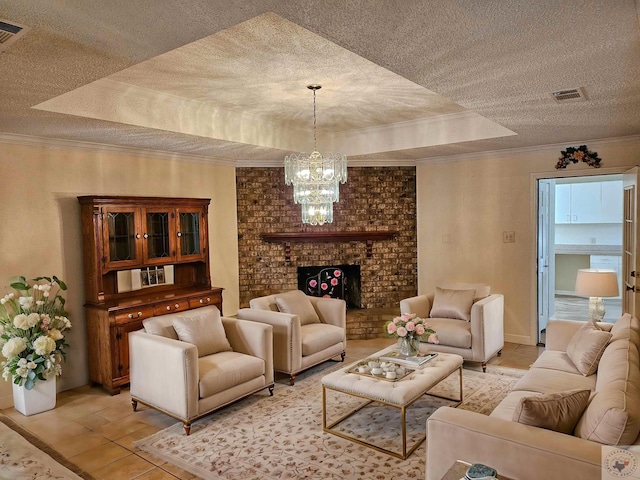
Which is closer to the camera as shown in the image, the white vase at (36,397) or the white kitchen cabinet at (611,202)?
the white vase at (36,397)

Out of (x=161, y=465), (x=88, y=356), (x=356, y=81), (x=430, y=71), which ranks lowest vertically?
(x=161, y=465)

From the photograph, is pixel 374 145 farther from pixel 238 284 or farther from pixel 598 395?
pixel 598 395

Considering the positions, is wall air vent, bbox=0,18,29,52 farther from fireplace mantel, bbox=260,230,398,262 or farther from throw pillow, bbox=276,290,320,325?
fireplace mantel, bbox=260,230,398,262

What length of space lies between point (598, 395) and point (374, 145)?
14.2 ft

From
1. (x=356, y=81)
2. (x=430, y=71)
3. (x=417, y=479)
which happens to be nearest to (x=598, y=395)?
(x=417, y=479)

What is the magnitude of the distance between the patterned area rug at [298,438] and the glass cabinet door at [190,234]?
1914 millimetres

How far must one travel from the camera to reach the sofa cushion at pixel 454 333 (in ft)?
15.8

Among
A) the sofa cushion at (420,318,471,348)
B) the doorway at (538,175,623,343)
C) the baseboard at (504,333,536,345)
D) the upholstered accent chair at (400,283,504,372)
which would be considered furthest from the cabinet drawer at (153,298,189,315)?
Answer: the doorway at (538,175,623,343)

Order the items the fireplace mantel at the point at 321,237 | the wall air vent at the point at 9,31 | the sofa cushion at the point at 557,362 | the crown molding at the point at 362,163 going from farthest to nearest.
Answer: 1. the fireplace mantel at the point at 321,237
2. the crown molding at the point at 362,163
3. the sofa cushion at the point at 557,362
4. the wall air vent at the point at 9,31

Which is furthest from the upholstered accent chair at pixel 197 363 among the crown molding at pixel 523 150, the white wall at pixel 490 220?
the crown molding at pixel 523 150

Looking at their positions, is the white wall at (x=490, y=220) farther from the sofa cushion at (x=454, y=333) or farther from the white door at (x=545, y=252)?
the sofa cushion at (x=454, y=333)

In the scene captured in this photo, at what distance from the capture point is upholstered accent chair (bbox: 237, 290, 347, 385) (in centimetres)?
458

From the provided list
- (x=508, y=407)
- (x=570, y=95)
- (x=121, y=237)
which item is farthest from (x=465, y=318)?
(x=121, y=237)

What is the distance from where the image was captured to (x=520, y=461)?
2059 mm
